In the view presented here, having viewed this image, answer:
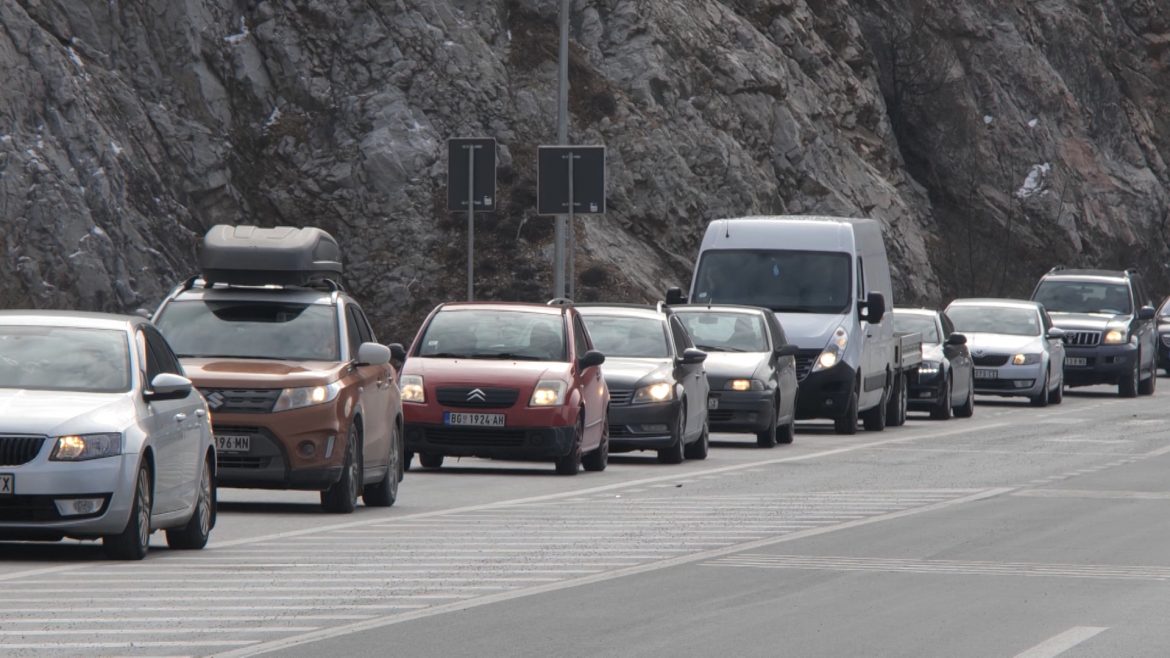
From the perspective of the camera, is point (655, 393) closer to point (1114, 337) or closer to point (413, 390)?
point (413, 390)

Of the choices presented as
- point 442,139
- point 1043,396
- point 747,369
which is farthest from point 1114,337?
point 747,369

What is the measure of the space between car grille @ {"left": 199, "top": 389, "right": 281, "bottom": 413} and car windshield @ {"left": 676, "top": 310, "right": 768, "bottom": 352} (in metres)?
11.7

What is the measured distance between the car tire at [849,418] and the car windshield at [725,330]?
8.20 feet

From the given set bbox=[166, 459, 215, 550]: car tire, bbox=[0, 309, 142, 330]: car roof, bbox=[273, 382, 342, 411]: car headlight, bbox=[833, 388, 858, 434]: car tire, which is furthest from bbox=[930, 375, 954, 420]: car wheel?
bbox=[0, 309, 142, 330]: car roof

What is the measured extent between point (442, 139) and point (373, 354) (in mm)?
33312

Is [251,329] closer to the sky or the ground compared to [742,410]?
closer to the sky

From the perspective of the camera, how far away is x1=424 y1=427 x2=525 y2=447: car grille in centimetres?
2122

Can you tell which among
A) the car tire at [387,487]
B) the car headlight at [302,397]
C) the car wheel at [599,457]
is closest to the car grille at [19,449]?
the car headlight at [302,397]

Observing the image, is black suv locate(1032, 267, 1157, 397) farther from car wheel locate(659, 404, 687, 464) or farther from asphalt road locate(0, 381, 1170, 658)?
asphalt road locate(0, 381, 1170, 658)

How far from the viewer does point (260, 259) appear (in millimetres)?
17984

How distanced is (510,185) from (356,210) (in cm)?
360

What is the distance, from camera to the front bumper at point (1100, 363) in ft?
139

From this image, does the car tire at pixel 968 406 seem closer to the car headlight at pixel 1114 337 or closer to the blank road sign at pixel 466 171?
the car headlight at pixel 1114 337

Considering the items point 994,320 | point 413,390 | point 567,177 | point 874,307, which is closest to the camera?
point 413,390
